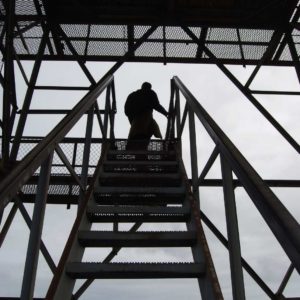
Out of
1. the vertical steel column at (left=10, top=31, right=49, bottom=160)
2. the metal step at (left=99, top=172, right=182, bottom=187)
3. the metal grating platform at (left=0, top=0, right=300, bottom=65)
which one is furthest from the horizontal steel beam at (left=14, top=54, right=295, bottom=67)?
the metal step at (left=99, top=172, right=182, bottom=187)

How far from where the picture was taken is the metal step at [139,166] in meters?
4.68

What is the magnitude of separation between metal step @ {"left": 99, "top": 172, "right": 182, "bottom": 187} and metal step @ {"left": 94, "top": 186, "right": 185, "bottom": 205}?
0.25 meters

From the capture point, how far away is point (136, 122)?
20.5 feet

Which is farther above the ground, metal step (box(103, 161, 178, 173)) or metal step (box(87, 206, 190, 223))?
metal step (box(103, 161, 178, 173))

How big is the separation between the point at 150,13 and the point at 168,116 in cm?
184

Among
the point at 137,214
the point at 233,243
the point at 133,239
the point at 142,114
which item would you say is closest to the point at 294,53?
the point at 142,114

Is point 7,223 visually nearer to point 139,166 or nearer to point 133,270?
point 139,166

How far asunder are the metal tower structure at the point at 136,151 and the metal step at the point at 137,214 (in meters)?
0.01

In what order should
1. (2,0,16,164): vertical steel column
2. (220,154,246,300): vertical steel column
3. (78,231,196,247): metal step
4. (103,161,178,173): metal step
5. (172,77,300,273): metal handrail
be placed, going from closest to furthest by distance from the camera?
(172,77,300,273): metal handrail < (220,154,246,300): vertical steel column < (78,231,196,247): metal step < (2,0,16,164): vertical steel column < (103,161,178,173): metal step

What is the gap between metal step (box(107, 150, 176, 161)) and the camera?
5.18m

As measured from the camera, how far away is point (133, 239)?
2.91 meters

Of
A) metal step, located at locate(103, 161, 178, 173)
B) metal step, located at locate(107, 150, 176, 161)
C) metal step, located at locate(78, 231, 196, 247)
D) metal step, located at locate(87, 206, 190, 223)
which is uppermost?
metal step, located at locate(107, 150, 176, 161)

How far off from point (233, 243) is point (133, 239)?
1.00 m

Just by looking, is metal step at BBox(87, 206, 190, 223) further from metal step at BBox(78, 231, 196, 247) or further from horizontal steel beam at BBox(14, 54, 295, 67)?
horizontal steel beam at BBox(14, 54, 295, 67)
